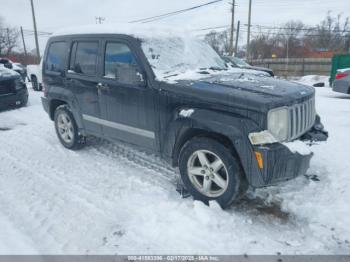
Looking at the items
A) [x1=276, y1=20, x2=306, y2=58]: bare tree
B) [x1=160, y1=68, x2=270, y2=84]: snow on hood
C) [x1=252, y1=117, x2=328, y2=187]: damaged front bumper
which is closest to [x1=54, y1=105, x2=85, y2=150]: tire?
[x1=160, y1=68, x2=270, y2=84]: snow on hood

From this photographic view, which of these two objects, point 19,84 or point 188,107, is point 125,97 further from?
point 19,84

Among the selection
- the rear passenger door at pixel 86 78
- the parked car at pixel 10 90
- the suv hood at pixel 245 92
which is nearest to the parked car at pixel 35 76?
the parked car at pixel 10 90

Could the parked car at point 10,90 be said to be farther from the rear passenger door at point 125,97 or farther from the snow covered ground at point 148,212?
the rear passenger door at point 125,97

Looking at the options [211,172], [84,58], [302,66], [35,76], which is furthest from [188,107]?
[302,66]

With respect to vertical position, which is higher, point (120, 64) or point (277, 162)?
point (120, 64)

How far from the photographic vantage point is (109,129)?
450 cm

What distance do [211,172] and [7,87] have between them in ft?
24.9

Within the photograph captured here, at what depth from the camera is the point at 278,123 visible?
300cm

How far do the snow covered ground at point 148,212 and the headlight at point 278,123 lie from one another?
0.92 meters

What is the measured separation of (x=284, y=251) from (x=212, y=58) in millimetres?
3059

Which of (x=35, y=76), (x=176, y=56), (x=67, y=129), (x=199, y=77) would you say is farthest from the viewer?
(x=35, y=76)

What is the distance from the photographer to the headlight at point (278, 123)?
293cm

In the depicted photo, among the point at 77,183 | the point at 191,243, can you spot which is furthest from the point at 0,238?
the point at 191,243

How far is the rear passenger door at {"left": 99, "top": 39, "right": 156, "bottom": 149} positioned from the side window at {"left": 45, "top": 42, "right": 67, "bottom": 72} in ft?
3.91
